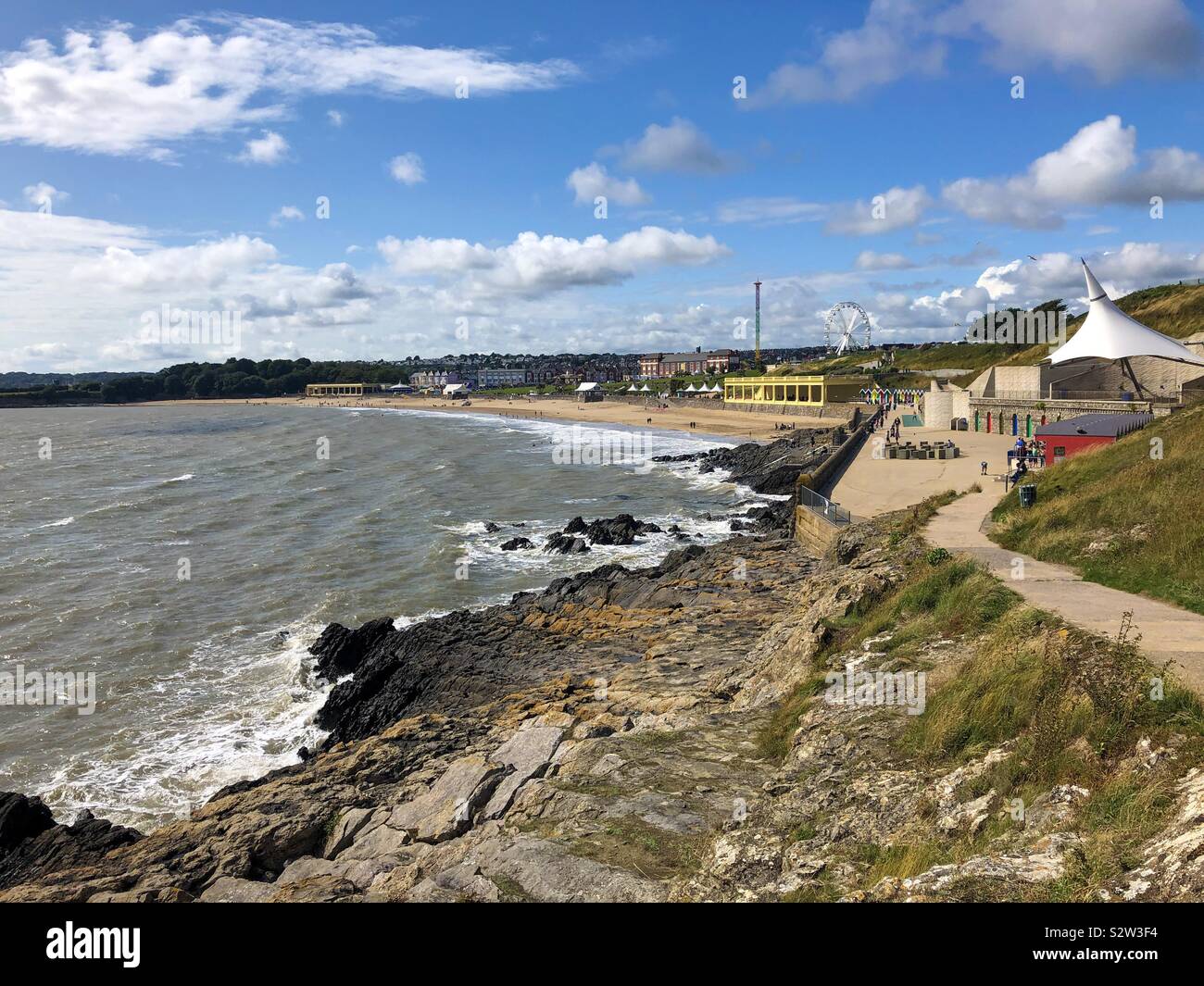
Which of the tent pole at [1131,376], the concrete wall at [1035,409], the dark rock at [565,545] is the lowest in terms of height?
the dark rock at [565,545]

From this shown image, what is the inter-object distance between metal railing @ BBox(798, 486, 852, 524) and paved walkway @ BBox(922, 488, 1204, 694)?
6.37m

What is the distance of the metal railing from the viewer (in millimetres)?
24078

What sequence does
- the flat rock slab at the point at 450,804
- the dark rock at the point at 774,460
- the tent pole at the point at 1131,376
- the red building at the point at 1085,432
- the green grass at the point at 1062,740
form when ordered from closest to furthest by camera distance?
the green grass at the point at 1062,740
the flat rock slab at the point at 450,804
the red building at the point at 1085,432
the tent pole at the point at 1131,376
the dark rock at the point at 774,460

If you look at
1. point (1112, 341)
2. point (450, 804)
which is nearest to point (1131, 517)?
point (450, 804)

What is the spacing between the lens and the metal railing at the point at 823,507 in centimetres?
2408

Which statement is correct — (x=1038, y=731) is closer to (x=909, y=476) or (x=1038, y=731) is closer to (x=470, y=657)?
(x=470, y=657)

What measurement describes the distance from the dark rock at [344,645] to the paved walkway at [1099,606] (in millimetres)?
13776

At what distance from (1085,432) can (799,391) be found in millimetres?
61916

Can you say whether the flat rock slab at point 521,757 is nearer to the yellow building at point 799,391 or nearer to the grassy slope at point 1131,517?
the grassy slope at point 1131,517

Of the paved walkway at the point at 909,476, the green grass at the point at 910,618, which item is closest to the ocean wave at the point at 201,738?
the green grass at the point at 910,618

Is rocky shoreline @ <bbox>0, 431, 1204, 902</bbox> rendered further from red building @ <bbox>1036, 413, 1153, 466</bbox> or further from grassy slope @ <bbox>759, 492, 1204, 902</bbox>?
red building @ <bbox>1036, 413, 1153, 466</bbox>

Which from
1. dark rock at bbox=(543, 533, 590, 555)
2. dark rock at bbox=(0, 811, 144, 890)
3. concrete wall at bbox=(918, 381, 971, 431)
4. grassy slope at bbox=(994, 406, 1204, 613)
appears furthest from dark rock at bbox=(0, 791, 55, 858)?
concrete wall at bbox=(918, 381, 971, 431)

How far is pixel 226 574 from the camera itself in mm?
28609
